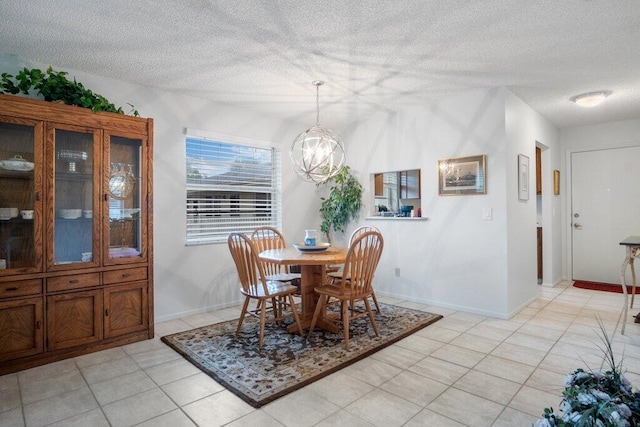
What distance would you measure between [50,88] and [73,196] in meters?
0.87

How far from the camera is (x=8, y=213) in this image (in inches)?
102

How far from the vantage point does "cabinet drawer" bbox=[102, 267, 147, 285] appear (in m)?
2.92

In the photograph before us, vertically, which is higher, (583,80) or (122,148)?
(583,80)

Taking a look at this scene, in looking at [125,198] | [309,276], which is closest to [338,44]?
[309,276]

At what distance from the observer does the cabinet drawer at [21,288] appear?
248 centimetres

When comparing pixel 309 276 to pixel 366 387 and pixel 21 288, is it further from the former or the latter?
pixel 21 288

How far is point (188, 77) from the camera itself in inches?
131

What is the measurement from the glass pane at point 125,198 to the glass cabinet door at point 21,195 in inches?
19.4

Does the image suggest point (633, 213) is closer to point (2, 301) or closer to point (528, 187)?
point (528, 187)

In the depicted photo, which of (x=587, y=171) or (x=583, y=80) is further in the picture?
(x=587, y=171)

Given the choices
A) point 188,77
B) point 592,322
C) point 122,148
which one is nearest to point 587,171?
point 592,322

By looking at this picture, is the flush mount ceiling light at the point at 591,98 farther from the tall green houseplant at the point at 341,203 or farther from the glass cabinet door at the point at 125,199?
the glass cabinet door at the point at 125,199

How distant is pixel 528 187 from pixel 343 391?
3379 mm

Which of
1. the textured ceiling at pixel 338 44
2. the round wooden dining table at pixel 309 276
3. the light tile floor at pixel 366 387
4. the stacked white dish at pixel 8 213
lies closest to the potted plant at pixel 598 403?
the light tile floor at pixel 366 387
